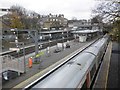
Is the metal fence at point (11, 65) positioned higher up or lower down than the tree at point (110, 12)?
lower down

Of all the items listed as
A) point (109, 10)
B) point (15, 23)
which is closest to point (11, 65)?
point (109, 10)

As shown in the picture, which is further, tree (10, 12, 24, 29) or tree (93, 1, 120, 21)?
tree (10, 12, 24, 29)

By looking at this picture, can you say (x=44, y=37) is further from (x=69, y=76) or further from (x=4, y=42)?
(x=69, y=76)

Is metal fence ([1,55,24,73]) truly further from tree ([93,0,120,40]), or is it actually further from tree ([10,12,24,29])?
tree ([10,12,24,29])

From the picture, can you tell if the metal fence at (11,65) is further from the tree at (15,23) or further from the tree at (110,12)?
the tree at (15,23)

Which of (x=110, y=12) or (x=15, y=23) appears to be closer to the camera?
(x=110, y=12)

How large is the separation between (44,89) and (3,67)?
1636 centimetres

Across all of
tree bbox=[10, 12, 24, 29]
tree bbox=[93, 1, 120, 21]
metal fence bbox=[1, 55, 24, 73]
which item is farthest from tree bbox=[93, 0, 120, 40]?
tree bbox=[10, 12, 24, 29]

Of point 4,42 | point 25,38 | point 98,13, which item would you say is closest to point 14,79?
point 98,13

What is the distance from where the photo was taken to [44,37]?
6844cm

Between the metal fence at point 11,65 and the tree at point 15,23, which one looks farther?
the tree at point 15,23

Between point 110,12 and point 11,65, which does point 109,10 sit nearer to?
point 110,12

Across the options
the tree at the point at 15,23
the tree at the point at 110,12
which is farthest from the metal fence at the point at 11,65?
the tree at the point at 15,23

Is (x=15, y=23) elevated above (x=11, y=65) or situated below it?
above
